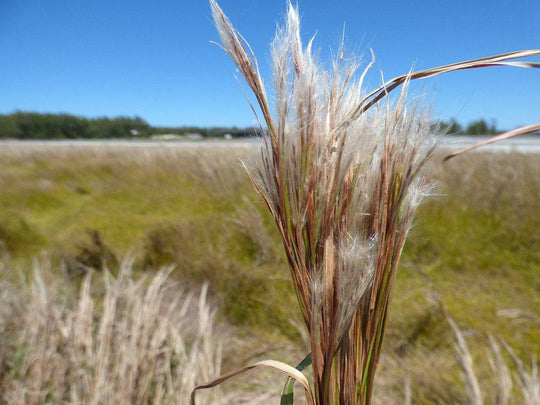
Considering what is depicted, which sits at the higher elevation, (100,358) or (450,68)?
(450,68)

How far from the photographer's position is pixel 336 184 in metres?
0.23

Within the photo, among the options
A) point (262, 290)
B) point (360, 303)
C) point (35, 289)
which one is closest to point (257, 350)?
point (262, 290)

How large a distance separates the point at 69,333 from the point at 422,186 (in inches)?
39.6

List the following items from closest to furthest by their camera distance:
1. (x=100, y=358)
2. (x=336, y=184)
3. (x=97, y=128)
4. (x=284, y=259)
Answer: (x=336, y=184)
(x=100, y=358)
(x=284, y=259)
(x=97, y=128)

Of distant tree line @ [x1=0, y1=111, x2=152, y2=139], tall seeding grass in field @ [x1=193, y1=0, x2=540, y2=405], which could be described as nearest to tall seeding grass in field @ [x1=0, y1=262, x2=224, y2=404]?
tall seeding grass in field @ [x1=193, y1=0, x2=540, y2=405]

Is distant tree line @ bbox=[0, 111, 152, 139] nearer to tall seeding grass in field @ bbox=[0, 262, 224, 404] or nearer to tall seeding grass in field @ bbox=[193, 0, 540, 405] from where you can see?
tall seeding grass in field @ bbox=[0, 262, 224, 404]

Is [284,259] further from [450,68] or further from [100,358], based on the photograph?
[450,68]

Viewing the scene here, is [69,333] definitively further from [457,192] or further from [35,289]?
[457,192]

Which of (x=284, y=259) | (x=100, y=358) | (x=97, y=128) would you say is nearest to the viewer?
(x=100, y=358)

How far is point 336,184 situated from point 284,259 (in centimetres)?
154

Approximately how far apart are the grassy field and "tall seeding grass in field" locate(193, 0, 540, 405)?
0.32 metres

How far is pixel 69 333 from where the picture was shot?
3.14 ft

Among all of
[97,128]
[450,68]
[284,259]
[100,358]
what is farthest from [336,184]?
[97,128]

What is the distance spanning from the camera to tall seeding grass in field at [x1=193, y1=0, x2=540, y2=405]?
229 millimetres
